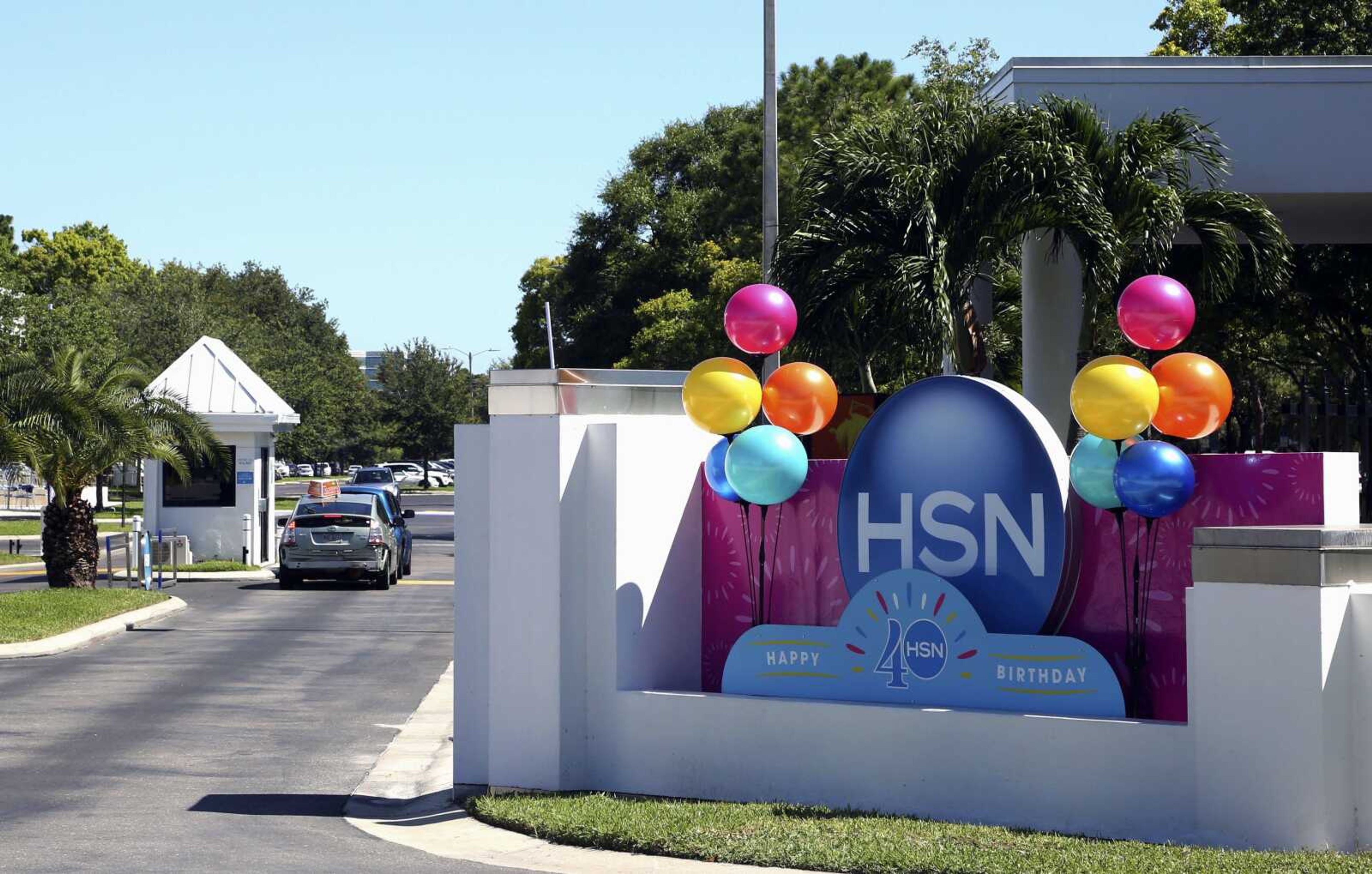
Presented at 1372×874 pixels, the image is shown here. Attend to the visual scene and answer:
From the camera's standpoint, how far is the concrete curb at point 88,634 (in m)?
18.7

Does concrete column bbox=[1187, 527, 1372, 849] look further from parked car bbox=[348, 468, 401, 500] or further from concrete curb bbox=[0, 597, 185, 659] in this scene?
parked car bbox=[348, 468, 401, 500]

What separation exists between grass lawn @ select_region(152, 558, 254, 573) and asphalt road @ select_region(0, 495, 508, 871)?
740cm

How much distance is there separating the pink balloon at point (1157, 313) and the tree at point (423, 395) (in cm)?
8652

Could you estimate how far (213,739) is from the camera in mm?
13164

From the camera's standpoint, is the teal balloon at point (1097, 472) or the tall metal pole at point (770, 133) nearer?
the teal balloon at point (1097, 472)

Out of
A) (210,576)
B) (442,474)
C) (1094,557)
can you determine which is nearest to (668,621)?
(1094,557)

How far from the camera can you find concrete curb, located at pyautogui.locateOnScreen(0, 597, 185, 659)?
18688mm

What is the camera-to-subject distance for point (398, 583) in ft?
98.1

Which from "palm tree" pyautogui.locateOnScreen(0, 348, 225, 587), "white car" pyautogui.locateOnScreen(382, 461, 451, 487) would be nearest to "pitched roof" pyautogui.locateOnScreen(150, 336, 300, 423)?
"palm tree" pyautogui.locateOnScreen(0, 348, 225, 587)

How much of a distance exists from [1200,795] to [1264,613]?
111 centimetres

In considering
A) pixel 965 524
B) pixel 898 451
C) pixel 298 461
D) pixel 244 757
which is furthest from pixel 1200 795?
pixel 298 461

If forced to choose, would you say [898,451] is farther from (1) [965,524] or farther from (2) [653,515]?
(2) [653,515]

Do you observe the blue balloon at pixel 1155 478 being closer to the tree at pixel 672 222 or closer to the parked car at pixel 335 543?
the parked car at pixel 335 543

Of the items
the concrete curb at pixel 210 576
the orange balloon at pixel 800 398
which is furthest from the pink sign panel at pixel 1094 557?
the concrete curb at pixel 210 576
